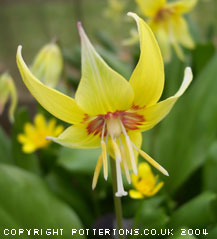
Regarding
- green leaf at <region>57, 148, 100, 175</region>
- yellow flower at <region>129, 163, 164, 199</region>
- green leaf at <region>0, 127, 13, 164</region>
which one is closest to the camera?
yellow flower at <region>129, 163, 164, 199</region>

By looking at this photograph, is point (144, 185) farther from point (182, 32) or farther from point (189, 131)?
point (182, 32)

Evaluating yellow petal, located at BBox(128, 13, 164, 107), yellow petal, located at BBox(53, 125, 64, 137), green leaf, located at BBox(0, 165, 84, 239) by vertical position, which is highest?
yellow petal, located at BBox(128, 13, 164, 107)

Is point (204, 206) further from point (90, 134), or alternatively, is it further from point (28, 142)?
point (28, 142)

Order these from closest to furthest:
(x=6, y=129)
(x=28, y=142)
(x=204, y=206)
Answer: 1. (x=204, y=206)
2. (x=28, y=142)
3. (x=6, y=129)

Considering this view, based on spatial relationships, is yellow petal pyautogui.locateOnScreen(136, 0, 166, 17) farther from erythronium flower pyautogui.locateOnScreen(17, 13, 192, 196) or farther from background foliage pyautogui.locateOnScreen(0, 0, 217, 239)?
erythronium flower pyautogui.locateOnScreen(17, 13, 192, 196)

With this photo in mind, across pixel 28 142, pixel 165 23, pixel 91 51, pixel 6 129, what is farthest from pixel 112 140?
pixel 6 129

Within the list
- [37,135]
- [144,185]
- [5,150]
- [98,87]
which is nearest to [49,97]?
[98,87]

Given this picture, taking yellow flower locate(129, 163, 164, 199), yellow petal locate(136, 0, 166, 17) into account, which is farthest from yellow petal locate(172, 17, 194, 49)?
yellow flower locate(129, 163, 164, 199)
